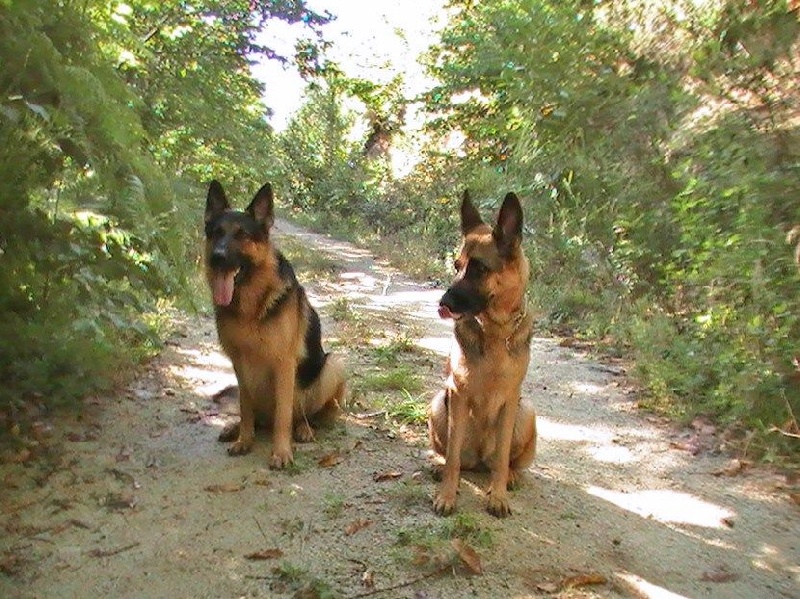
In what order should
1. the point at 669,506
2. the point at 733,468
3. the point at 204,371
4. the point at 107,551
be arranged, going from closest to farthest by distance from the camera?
the point at 107,551 → the point at 669,506 → the point at 733,468 → the point at 204,371

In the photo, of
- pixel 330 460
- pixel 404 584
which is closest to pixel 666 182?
pixel 330 460

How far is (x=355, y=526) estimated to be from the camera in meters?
3.57

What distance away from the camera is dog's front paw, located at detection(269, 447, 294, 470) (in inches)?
171

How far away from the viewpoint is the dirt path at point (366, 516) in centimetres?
307

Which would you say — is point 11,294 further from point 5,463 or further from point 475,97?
point 475,97

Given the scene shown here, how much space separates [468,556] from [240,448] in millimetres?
1996

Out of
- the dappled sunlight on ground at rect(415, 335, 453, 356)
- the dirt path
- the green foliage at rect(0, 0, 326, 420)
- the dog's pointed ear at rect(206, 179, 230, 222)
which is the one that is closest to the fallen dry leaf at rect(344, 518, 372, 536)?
the dirt path

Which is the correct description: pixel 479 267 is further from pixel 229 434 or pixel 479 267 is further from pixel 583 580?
pixel 229 434

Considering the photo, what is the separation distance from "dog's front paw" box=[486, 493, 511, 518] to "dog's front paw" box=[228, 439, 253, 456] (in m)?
1.79

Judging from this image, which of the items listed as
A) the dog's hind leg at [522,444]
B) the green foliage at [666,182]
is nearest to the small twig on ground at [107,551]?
the dog's hind leg at [522,444]

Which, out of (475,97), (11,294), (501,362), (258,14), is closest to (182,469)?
(11,294)

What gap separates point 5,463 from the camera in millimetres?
3900

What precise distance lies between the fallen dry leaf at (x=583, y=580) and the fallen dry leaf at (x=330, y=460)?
6.11ft

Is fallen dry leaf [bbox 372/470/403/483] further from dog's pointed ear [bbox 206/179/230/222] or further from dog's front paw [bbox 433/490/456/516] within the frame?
dog's pointed ear [bbox 206/179/230/222]
